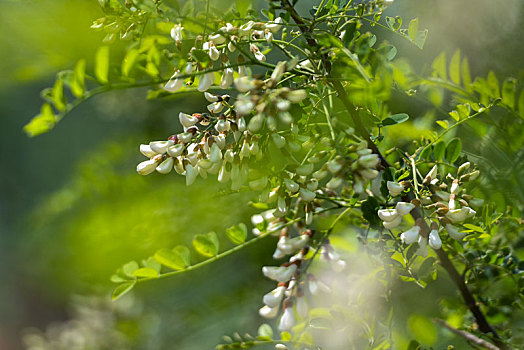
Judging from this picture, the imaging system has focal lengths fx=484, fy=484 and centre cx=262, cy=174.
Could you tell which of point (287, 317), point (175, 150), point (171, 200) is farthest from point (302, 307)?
point (171, 200)

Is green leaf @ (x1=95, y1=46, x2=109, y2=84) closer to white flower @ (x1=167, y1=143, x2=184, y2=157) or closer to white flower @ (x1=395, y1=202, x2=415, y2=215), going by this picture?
white flower @ (x1=167, y1=143, x2=184, y2=157)

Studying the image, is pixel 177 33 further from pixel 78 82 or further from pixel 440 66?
pixel 440 66

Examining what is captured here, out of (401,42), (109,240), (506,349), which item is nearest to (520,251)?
(506,349)

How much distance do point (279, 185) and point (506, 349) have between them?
0.62 ft

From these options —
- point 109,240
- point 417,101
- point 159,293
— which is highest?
point 417,101

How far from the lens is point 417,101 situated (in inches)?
16.7

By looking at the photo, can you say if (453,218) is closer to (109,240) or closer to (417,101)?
(417,101)

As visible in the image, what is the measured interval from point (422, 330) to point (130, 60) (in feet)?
0.79

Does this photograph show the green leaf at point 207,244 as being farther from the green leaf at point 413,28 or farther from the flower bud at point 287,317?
the green leaf at point 413,28

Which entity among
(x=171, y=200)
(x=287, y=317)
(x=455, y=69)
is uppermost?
(x=455, y=69)

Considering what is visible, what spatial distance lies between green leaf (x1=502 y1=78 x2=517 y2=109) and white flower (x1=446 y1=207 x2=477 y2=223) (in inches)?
3.8

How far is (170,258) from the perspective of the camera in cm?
30

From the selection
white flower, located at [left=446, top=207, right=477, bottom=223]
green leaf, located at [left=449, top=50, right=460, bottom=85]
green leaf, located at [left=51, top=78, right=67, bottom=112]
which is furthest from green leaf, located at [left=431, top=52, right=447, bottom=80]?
green leaf, located at [left=51, top=78, right=67, bottom=112]

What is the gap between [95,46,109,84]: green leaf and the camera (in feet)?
0.72
